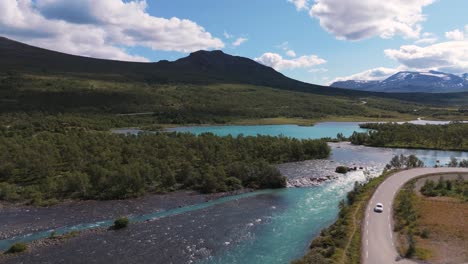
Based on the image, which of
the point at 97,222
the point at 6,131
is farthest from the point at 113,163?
the point at 6,131

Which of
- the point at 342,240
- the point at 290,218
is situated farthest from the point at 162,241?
the point at 342,240

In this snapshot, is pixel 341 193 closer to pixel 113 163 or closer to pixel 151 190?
pixel 151 190

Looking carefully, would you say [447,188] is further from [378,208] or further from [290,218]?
[290,218]

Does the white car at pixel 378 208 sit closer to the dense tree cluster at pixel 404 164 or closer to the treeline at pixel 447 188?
the treeline at pixel 447 188

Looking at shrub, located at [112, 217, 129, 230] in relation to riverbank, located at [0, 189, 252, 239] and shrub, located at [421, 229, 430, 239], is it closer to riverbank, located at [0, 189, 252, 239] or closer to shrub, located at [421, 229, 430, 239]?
riverbank, located at [0, 189, 252, 239]

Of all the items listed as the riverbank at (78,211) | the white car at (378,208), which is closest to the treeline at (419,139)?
the white car at (378,208)
